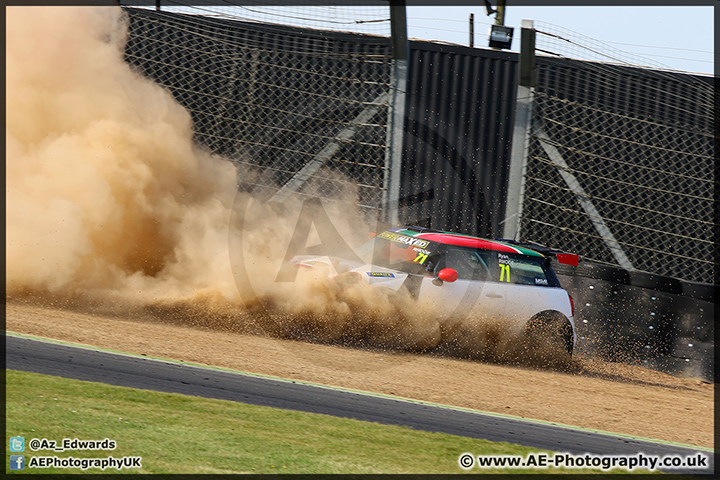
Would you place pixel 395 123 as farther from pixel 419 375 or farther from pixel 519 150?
pixel 419 375

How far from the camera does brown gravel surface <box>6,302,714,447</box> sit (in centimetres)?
691

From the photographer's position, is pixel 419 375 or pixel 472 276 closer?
pixel 419 375

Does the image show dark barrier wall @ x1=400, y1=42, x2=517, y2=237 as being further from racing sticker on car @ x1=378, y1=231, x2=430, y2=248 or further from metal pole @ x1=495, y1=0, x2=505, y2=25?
racing sticker on car @ x1=378, y1=231, x2=430, y2=248

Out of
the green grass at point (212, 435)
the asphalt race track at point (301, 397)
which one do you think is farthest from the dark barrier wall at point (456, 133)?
the green grass at point (212, 435)

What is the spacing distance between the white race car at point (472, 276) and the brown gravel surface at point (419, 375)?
68 cm

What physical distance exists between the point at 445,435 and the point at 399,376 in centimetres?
212

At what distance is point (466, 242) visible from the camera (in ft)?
30.7

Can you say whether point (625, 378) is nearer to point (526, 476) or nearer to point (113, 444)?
point (526, 476)

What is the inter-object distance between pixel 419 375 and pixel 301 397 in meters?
1.99

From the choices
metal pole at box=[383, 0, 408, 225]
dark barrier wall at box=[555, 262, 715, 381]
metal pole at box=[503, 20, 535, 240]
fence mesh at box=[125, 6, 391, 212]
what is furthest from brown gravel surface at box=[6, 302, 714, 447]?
fence mesh at box=[125, 6, 391, 212]

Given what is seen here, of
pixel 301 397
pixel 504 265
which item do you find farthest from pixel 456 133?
pixel 301 397

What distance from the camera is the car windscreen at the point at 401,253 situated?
29.5 feet

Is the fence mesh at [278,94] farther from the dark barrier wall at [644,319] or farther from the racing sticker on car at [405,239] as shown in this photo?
the dark barrier wall at [644,319]

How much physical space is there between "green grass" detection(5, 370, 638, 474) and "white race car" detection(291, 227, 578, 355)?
343 cm
